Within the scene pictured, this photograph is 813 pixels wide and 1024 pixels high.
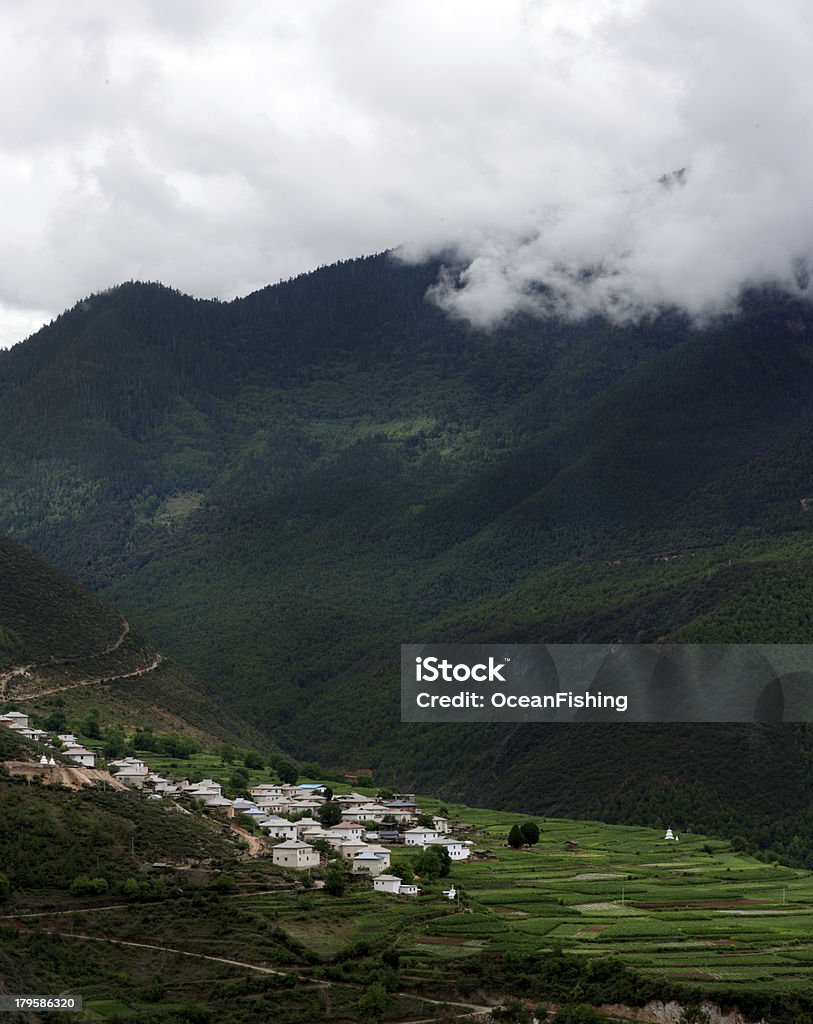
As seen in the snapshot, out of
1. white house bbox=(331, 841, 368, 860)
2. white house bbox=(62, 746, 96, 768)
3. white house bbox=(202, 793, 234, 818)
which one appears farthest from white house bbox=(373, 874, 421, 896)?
white house bbox=(62, 746, 96, 768)

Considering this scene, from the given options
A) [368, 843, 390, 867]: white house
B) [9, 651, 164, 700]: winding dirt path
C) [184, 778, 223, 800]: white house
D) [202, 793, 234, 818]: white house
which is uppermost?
[9, 651, 164, 700]: winding dirt path

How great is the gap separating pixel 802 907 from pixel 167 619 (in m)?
116

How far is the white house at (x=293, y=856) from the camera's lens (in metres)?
84.1

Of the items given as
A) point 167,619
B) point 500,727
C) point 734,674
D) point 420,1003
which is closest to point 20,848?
point 420,1003

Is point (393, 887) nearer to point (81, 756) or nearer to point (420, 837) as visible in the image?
point (420, 837)

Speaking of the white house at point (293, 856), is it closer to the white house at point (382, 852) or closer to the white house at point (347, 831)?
the white house at point (382, 852)

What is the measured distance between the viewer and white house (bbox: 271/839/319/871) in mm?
84100

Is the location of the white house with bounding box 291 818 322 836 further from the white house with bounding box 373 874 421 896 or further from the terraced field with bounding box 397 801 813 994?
the white house with bounding box 373 874 421 896

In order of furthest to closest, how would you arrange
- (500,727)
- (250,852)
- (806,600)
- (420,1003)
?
(500,727)
(806,600)
(250,852)
(420,1003)

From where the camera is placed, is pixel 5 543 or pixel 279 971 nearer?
pixel 279 971

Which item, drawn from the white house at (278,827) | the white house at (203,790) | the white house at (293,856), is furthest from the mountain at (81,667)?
the white house at (293,856)

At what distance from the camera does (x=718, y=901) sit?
8719 centimetres

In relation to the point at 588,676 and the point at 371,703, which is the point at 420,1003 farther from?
the point at 371,703

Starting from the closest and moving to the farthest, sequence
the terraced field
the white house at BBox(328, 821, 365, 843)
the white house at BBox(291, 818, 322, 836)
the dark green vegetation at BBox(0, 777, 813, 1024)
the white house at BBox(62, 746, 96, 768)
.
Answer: the dark green vegetation at BBox(0, 777, 813, 1024) → the terraced field → the white house at BBox(62, 746, 96, 768) → the white house at BBox(291, 818, 322, 836) → the white house at BBox(328, 821, 365, 843)
